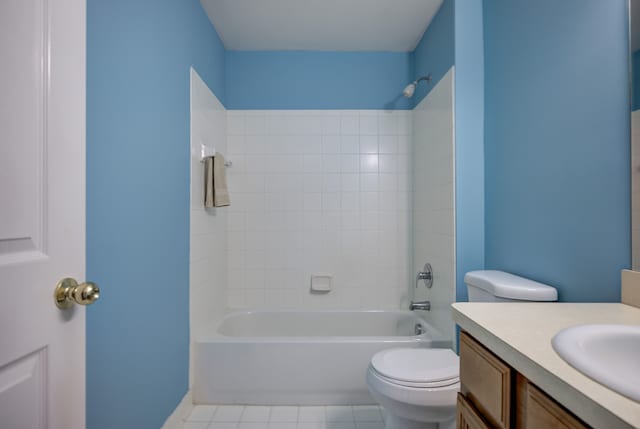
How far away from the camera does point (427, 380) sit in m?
1.34

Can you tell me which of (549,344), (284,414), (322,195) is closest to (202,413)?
(284,414)

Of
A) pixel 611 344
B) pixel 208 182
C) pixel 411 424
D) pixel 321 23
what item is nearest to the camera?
pixel 611 344

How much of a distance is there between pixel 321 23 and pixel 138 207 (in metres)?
1.80

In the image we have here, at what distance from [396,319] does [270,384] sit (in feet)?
3.55

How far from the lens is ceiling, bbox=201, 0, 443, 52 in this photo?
6.98 ft

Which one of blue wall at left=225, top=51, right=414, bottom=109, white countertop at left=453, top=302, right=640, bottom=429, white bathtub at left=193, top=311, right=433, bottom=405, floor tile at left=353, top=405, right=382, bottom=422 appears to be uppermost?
blue wall at left=225, top=51, right=414, bottom=109

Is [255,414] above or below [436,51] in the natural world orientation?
below

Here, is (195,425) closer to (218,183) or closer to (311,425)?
(311,425)

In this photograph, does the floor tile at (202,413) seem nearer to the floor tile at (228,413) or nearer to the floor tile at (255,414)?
the floor tile at (228,413)

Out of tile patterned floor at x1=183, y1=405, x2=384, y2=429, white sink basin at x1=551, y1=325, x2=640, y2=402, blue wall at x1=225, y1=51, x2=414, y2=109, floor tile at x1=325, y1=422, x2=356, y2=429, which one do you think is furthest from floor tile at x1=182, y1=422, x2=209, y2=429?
blue wall at x1=225, y1=51, x2=414, y2=109

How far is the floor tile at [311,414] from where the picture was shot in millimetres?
1856

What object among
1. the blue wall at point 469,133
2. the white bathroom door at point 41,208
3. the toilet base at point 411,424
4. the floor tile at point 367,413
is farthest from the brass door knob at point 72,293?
the blue wall at point 469,133

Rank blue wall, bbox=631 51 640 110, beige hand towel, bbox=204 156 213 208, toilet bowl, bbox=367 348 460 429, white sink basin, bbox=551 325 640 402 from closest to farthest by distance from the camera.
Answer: white sink basin, bbox=551 325 640 402 → blue wall, bbox=631 51 640 110 → toilet bowl, bbox=367 348 460 429 → beige hand towel, bbox=204 156 213 208

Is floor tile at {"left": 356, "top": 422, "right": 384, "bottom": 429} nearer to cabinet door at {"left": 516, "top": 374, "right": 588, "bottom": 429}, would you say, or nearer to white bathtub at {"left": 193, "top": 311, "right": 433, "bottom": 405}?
white bathtub at {"left": 193, "top": 311, "right": 433, "bottom": 405}
